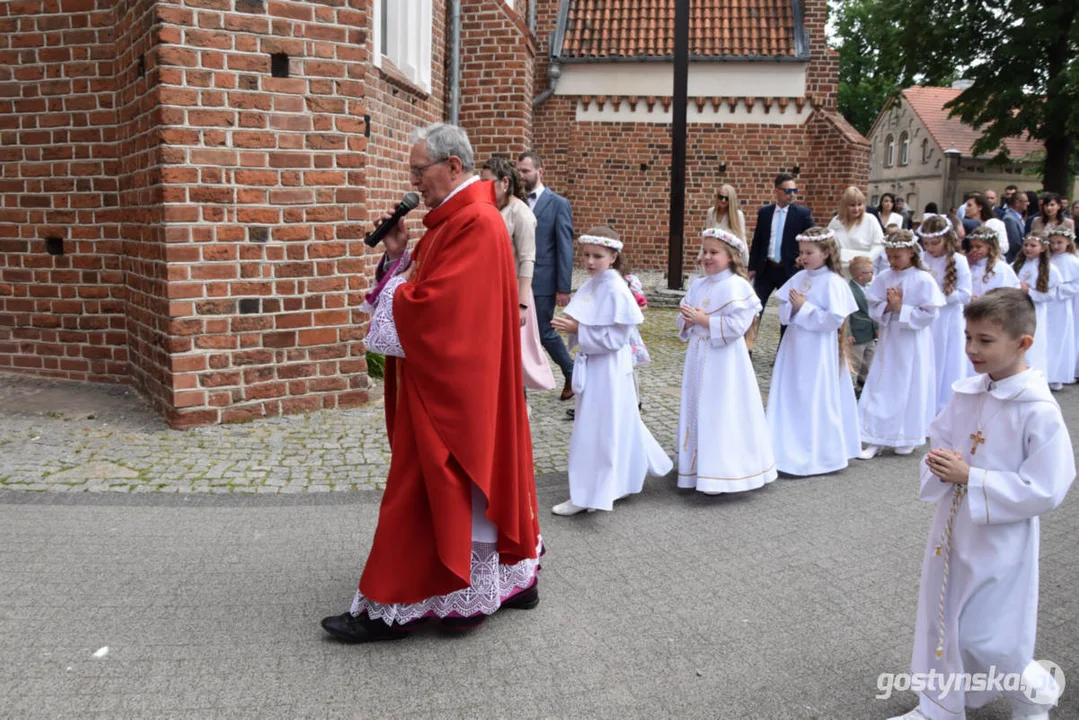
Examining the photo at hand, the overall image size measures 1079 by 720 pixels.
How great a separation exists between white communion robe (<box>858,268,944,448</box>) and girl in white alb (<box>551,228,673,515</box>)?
8.01 feet

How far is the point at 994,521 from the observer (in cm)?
284

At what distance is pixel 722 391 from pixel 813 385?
3.56ft

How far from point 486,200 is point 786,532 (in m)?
2.60

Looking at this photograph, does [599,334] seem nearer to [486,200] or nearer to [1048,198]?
[486,200]

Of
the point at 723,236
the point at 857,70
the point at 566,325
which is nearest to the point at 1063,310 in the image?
the point at 723,236

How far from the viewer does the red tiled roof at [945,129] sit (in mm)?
46375

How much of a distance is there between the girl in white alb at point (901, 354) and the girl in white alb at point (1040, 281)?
3.03m

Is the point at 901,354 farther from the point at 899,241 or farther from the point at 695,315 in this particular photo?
the point at 695,315

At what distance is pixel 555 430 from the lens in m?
6.98

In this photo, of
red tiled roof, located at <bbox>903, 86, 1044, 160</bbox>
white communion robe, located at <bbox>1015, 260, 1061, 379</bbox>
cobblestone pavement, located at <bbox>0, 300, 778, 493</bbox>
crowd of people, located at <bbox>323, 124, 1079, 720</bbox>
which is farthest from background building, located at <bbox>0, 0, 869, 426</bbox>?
red tiled roof, located at <bbox>903, 86, 1044, 160</bbox>

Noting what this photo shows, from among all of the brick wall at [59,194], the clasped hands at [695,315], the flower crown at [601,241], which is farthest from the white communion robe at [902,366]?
the brick wall at [59,194]

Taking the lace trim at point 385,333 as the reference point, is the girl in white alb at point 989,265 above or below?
above

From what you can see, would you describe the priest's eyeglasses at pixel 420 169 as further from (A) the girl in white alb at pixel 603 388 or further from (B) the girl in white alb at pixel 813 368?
(B) the girl in white alb at pixel 813 368

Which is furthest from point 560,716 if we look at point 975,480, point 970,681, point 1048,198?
point 1048,198
